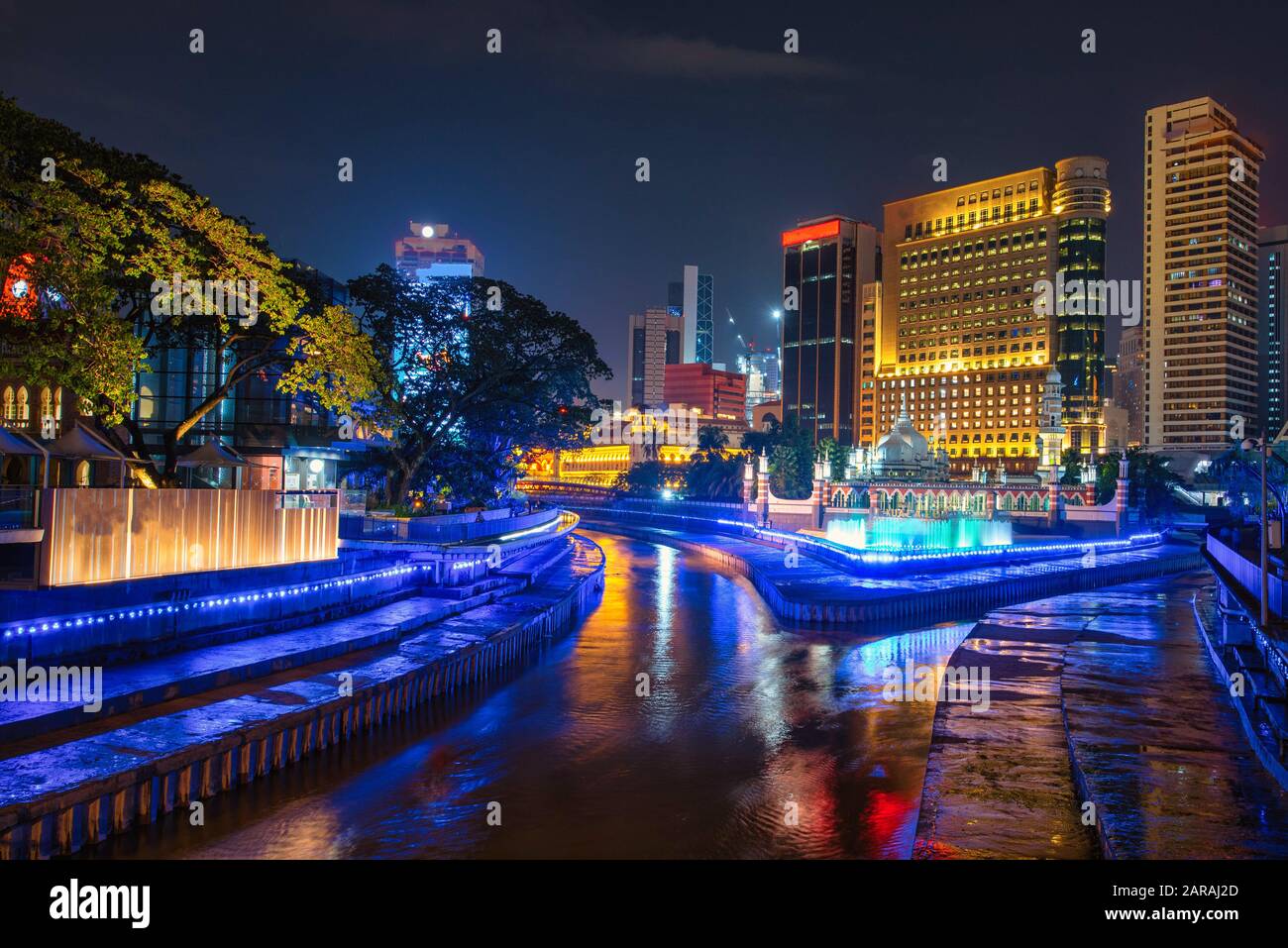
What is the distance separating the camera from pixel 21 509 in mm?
24234

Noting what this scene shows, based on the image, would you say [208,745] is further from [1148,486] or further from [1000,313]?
[1000,313]

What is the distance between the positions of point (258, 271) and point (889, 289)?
18167 centimetres

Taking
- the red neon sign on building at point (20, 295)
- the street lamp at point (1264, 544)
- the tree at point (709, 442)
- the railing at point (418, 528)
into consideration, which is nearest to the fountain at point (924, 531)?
the railing at point (418, 528)

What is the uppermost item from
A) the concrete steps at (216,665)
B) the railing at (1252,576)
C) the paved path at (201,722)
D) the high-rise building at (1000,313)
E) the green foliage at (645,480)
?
the high-rise building at (1000,313)

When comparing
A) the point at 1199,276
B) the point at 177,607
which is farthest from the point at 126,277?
the point at 1199,276

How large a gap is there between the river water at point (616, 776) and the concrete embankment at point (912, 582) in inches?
322

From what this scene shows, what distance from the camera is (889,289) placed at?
654 feet

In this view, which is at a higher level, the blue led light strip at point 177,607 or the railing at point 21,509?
the railing at point 21,509

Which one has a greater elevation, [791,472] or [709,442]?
[709,442]

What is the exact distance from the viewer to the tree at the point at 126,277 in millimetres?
26016

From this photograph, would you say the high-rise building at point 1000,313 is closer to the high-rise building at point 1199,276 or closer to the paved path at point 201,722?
the high-rise building at point 1199,276

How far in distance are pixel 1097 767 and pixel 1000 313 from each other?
177m
